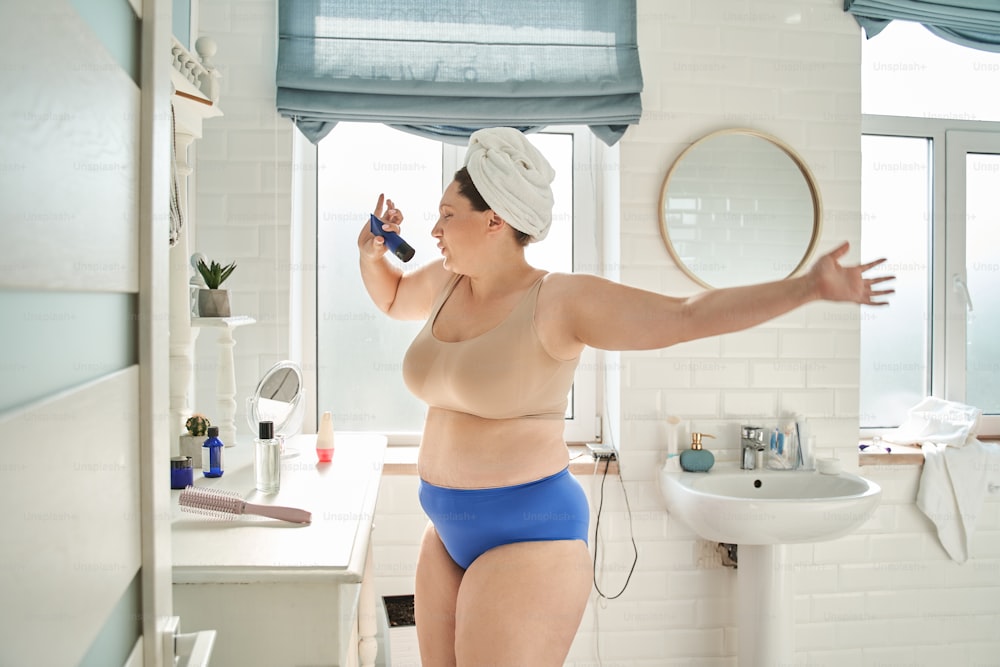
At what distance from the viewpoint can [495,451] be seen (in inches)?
59.7

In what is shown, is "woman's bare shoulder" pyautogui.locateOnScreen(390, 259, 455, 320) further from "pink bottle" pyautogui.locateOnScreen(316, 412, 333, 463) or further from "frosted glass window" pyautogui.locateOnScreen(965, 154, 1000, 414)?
"frosted glass window" pyautogui.locateOnScreen(965, 154, 1000, 414)

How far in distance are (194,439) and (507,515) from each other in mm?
750

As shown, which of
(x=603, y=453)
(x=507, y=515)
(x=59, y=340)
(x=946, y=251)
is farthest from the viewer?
(x=946, y=251)

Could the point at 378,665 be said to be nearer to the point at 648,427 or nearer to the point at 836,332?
the point at 648,427

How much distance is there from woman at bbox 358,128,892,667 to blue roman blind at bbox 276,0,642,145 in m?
→ 0.78

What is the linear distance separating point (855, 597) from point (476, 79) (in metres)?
2.15

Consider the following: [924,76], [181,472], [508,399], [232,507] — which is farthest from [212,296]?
[924,76]

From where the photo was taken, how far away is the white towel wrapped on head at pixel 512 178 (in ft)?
5.16

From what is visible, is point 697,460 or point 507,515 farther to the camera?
point 697,460

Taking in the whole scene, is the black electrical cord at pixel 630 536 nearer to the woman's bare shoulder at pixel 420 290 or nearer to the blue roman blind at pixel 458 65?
the woman's bare shoulder at pixel 420 290

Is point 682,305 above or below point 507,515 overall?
above

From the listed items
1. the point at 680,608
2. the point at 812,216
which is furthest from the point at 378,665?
the point at 812,216

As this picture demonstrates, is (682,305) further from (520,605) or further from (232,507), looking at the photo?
(232,507)

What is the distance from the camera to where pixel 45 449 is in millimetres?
416
